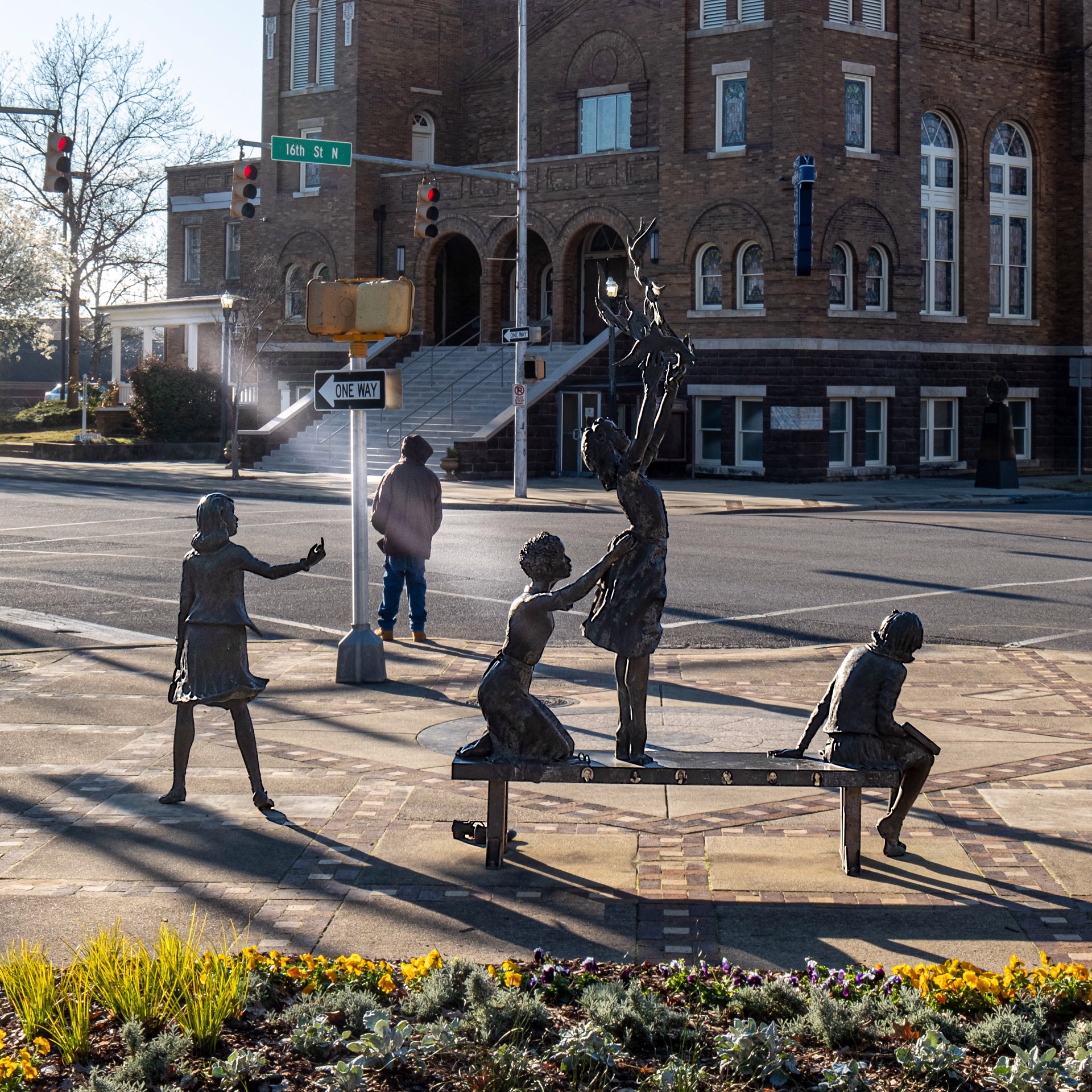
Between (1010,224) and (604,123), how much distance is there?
1134cm

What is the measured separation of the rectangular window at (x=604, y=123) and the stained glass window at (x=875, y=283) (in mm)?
7878

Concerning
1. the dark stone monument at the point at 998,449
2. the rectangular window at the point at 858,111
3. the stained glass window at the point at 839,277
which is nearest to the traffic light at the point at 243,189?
the stained glass window at the point at 839,277

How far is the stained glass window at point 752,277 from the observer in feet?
118

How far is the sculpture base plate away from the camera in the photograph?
11367 mm

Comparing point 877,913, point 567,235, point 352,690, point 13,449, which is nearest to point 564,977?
point 877,913

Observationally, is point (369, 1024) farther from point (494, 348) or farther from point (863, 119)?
point (494, 348)

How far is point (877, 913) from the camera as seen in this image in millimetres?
6188

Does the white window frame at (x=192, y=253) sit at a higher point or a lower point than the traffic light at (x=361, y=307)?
higher

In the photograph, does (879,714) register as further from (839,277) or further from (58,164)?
(839,277)

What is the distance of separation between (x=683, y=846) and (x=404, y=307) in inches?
221

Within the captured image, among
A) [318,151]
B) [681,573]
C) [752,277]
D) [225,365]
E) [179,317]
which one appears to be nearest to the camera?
[681,573]

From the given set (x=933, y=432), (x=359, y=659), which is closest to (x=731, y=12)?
(x=933, y=432)

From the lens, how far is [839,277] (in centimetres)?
3641

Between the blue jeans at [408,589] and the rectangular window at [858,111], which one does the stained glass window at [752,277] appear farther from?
the blue jeans at [408,589]
